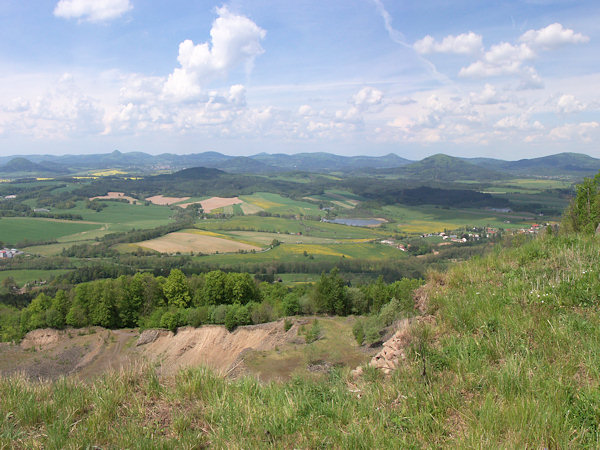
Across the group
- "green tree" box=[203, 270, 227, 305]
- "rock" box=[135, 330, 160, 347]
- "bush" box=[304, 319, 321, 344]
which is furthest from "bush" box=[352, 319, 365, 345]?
"rock" box=[135, 330, 160, 347]

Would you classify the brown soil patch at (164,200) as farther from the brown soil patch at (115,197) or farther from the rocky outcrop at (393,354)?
the rocky outcrop at (393,354)

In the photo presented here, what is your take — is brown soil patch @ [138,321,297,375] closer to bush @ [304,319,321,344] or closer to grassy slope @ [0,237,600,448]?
bush @ [304,319,321,344]

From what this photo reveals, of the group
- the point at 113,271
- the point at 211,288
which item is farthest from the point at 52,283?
the point at 211,288

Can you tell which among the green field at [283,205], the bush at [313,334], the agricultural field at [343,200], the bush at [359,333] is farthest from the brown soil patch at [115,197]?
the bush at [359,333]

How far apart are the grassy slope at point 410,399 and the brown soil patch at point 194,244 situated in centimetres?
8691

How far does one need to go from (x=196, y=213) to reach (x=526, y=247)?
152m

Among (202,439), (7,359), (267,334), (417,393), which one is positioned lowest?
(7,359)

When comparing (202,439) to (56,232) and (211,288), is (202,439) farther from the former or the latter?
(56,232)

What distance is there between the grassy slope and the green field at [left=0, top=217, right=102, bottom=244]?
391 ft

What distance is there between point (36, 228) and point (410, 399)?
137913mm

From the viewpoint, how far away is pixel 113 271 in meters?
72.9

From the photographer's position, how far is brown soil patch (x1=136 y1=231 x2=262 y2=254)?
91375mm

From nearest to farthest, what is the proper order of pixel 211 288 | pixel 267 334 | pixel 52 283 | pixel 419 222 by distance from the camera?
pixel 267 334, pixel 211 288, pixel 52 283, pixel 419 222

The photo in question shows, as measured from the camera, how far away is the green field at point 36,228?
102m
